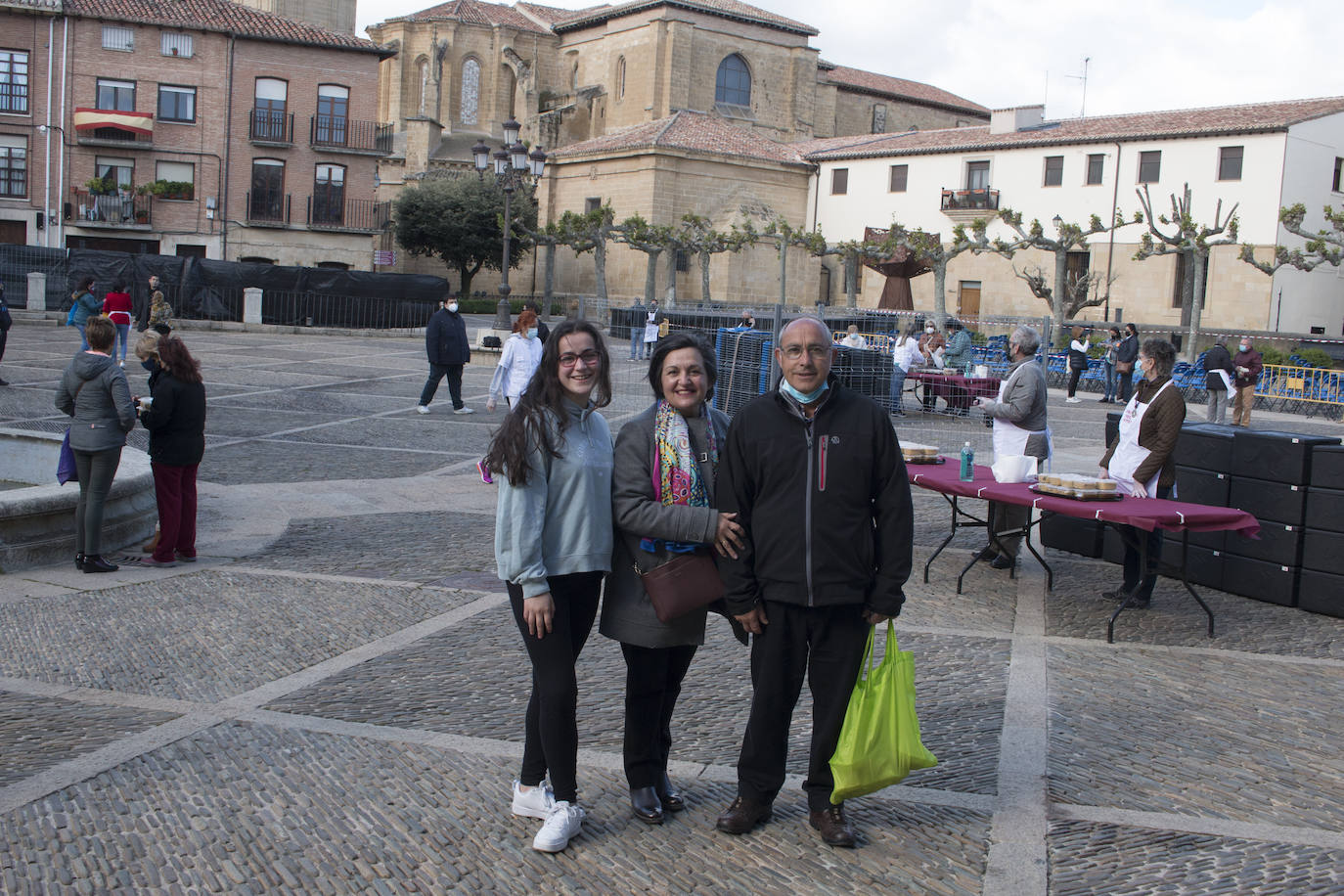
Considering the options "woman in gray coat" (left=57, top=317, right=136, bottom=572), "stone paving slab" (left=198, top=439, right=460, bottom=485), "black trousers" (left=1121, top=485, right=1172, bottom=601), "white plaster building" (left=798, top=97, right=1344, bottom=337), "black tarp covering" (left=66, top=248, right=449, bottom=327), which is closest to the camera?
"black trousers" (left=1121, top=485, right=1172, bottom=601)

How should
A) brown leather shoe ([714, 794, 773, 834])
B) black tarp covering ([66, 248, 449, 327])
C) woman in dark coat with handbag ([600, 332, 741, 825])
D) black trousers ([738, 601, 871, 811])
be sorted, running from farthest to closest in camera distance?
black tarp covering ([66, 248, 449, 327]) < brown leather shoe ([714, 794, 773, 834]) < black trousers ([738, 601, 871, 811]) < woman in dark coat with handbag ([600, 332, 741, 825])

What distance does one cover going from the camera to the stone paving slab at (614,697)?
477 centimetres

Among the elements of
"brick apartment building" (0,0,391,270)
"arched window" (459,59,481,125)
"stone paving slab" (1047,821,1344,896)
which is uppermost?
"arched window" (459,59,481,125)

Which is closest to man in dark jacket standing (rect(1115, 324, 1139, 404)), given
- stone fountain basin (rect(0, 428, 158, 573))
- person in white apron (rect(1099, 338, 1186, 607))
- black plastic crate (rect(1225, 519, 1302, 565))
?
black plastic crate (rect(1225, 519, 1302, 565))

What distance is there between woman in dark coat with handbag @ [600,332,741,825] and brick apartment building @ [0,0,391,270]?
42.3 m

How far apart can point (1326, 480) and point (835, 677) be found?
16.3 feet

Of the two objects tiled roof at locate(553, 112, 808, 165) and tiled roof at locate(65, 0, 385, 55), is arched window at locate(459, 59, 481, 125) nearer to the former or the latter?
tiled roof at locate(553, 112, 808, 165)

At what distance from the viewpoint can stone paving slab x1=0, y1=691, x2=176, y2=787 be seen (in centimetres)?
442

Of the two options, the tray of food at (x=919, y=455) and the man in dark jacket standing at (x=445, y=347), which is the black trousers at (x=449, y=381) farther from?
the tray of food at (x=919, y=455)

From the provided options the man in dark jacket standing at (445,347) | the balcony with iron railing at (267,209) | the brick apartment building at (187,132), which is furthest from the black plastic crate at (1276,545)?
the balcony with iron railing at (267,209)

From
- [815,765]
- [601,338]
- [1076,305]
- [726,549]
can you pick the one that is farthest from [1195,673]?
[1076,305]

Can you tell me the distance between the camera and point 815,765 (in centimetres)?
390

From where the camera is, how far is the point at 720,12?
5684 cm

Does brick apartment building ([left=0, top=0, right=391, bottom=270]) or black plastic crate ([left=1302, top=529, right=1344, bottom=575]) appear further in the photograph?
brick apartment building ([left=0, top=0, right=391, bottom=270])
